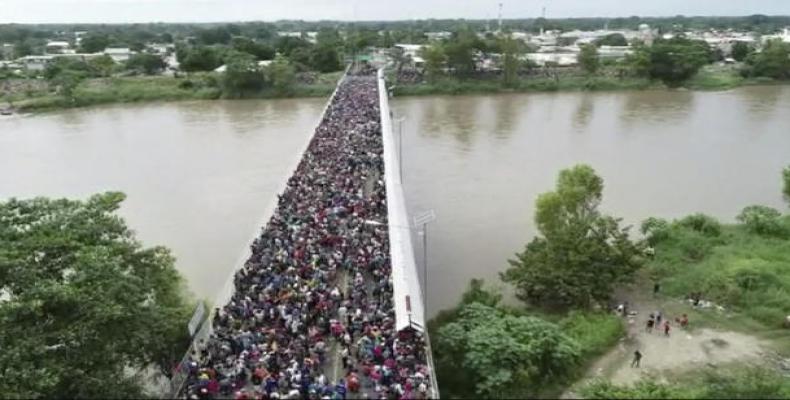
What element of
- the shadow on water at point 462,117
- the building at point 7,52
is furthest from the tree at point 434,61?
the building at point 7,52

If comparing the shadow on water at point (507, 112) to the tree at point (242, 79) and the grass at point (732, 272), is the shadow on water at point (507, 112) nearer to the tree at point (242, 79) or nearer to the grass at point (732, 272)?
the grass at point (732, 272)

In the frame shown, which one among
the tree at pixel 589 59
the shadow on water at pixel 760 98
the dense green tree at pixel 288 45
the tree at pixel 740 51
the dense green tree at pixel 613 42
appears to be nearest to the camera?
the shadow on water at pixel 760 98

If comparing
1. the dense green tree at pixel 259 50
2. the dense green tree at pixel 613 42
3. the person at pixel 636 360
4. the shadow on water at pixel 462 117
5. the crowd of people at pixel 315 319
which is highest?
the dense green tree at pixel 259 50

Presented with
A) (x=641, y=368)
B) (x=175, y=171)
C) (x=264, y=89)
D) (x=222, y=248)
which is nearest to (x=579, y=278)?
(x=641, y=368)

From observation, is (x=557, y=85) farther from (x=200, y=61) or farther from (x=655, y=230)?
(x=655, y=230)

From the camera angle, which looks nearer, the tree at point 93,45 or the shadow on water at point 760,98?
the shadow on water at point 760,98

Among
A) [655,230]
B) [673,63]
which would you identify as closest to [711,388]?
[655,230]
